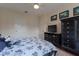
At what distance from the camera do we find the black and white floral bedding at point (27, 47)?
1578mm

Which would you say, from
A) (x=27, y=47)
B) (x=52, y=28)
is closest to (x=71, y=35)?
(x=52, y=28)

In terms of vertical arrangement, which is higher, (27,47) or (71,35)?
(71,35)

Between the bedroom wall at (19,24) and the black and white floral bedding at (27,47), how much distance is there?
12cm

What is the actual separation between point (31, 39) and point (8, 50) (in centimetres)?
58

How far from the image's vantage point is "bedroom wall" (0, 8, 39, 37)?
78.0 inches

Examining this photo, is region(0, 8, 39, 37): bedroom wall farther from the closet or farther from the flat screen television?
the closet

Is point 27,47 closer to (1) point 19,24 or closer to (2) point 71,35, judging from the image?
(1) point 19,24

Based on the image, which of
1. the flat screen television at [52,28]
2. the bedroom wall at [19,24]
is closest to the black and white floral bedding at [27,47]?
the bedroom wall at [19,24]

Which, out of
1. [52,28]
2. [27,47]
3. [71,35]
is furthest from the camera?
[71,35]

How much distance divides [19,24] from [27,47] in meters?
0.48

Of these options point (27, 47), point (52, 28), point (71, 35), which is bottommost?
point (27, 47)

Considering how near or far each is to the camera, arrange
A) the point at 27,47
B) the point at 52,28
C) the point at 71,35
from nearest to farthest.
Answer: the point at 27,47, the point at 52,28, the point at 71,35

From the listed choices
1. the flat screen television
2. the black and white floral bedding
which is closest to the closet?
the flat screen television

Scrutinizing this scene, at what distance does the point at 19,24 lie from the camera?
2.04m
